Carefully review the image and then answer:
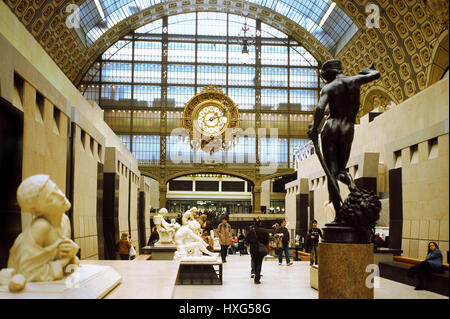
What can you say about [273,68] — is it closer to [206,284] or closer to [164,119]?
[164,119]

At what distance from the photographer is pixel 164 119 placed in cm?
4412

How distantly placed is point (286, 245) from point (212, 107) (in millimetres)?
28732

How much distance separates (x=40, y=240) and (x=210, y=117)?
38.4 meters

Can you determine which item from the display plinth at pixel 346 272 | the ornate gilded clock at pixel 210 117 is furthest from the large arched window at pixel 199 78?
the display plinth at pixel 346 272

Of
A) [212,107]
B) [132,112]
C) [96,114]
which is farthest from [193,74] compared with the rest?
[96,114]

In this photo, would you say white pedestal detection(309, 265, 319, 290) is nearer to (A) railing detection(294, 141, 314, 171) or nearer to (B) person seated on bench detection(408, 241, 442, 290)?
(B) person seated on bench detection(408, 241, 442, 290)

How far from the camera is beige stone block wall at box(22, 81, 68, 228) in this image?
911 centimetres

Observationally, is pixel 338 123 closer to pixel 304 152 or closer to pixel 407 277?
pixel 407 277

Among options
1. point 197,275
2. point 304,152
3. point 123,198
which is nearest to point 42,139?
point 197,275

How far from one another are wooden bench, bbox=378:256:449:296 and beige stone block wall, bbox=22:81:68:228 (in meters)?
7.55

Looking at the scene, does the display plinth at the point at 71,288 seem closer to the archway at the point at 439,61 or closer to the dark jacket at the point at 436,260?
the dark jacket at the point at 436,260

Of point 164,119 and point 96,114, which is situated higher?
point 164,119

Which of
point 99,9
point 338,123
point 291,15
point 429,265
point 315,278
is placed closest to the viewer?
point 338,123

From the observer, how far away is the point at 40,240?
4.86m
